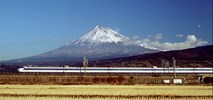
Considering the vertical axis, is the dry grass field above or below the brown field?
below

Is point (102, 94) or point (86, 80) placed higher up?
point (86, 80)

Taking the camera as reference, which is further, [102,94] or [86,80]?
[86,80]

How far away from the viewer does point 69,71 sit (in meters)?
108

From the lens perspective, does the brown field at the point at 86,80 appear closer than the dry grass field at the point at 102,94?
No

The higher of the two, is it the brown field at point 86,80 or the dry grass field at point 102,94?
the brown field at point 86,80

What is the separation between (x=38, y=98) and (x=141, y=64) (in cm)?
13454

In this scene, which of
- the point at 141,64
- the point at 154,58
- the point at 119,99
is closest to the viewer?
the point at 119,99

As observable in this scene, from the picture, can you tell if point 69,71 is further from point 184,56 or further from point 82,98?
point 184,56

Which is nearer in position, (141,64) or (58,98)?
(58,98)

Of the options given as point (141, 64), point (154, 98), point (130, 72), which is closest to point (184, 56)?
point (141, 64)

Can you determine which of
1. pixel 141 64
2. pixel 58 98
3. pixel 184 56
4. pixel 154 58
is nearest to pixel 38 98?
pixel 58 98

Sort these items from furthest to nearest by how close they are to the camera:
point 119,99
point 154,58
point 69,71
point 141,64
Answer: point 154,58
point 141,64
point 69,71
point 119,99

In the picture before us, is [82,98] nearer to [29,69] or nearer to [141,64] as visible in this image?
[29,69]

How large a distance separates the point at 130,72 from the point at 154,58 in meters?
80.0
